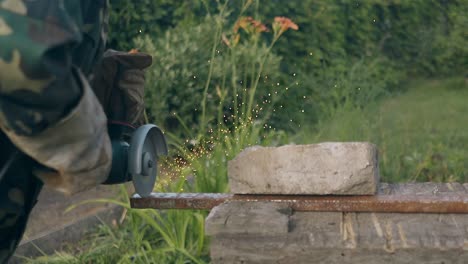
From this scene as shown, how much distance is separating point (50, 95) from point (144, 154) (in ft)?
1.96

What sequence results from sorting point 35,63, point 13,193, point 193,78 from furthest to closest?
point 193,78 → point 13,193 → point 35,63

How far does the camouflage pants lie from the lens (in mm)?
1929

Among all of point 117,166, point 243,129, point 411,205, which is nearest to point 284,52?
point 243,129

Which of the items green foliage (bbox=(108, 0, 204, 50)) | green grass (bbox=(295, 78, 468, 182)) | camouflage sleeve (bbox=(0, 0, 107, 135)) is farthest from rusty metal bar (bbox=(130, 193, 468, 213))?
green foliage (bbox=(108, 0, 204, 50))

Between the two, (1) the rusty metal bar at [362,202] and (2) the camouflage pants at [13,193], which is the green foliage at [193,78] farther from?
(2) the camouflage pants at [13,193]

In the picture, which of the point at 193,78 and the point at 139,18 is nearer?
the point at 193,78

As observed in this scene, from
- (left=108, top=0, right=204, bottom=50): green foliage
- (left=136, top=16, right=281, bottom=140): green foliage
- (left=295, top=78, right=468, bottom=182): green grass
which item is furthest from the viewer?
(left=108, top=0, right=204, bottom=50): green foliage

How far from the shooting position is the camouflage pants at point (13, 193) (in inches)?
75.9

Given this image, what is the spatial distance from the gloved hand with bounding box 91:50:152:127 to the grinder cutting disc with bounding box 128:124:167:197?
0.28 feet

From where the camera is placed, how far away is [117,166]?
217cm

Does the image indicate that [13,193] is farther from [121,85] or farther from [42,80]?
[121,85]

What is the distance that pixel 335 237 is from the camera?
2.59m

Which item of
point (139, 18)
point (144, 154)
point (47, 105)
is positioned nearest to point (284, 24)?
point (139, 18)

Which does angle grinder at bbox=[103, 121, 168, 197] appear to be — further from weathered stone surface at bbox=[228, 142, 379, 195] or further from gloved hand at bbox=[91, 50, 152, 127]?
weathered stone surface at bbox=[228, 142, 379, 195]
